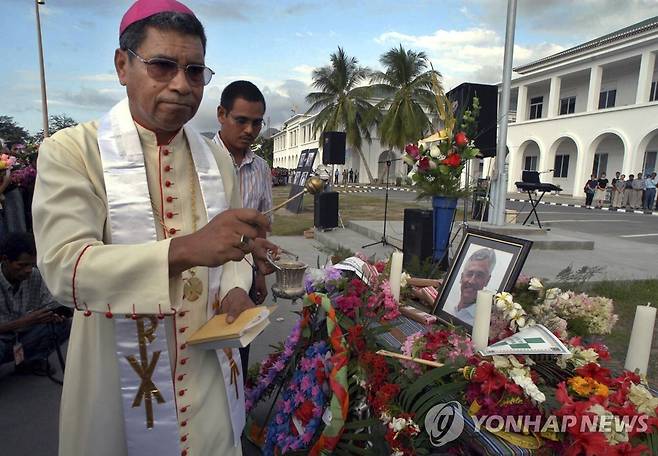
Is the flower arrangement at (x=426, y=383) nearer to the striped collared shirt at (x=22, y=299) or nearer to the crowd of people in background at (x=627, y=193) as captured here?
the striped collared shirt at (x=22, y=299)

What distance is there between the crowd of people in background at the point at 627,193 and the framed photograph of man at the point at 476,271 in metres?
18.8

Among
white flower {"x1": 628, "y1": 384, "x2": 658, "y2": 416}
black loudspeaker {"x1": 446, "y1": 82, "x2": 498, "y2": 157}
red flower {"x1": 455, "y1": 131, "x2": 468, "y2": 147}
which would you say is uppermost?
black loudspeaker {"x1": 446, "y1": 82, "x2": 498, "y2": 157}

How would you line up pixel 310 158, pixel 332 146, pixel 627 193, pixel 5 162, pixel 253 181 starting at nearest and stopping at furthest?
pixel 253 181
pixel 5 162
pixel 332 146
pixel 310 158
pixel 627 193

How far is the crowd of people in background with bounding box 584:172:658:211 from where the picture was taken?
1669 cm

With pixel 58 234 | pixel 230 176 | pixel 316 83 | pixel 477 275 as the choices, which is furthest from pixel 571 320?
pixel 316 83

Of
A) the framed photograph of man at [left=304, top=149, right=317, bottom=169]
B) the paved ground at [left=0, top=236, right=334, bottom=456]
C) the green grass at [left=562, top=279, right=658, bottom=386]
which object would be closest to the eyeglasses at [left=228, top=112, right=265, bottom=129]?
the paved ground at [left=0, top=236, right=334, bottom=456]

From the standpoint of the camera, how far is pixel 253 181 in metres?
2.60

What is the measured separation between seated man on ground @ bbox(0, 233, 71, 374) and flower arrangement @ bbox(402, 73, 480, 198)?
3859 millimetres

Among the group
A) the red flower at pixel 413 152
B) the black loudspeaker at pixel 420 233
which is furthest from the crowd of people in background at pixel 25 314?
the black loudspeaker at pixel 420 233

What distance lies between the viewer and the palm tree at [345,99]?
32125mm

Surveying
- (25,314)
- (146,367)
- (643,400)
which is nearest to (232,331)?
(146,367)

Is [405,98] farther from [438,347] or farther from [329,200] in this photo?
[438,347]

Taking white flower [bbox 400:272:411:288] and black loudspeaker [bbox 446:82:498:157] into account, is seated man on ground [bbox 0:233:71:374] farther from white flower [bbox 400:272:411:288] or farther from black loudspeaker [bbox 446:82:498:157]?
black loudspeaker [bbox 446:82:498:157]

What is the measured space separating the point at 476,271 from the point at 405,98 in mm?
29395
